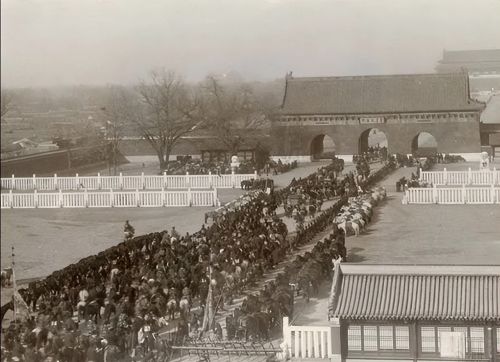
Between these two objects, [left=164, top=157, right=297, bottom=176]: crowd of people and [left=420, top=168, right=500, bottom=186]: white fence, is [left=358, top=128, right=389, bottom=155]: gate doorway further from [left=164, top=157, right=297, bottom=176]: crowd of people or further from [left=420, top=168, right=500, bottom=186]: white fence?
[left=420, top=168, right=500, bottom=186]: white fence

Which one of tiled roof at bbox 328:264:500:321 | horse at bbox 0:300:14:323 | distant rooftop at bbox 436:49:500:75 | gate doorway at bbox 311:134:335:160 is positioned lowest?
horse at bbox 0:300:14:323

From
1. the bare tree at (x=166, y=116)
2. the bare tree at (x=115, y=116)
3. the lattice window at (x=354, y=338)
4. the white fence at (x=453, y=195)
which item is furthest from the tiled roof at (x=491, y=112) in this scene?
the lattice window at (x=354, y=338)

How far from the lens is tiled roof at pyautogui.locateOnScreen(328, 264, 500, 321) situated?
12922 mm

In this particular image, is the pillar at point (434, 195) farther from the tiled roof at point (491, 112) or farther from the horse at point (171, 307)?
the horse at point (171, 307)

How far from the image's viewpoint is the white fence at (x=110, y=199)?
2834cm

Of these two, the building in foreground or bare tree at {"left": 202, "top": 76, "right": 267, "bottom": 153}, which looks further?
bare tree at {"left": 202, "top": 76, "right": 267, "bottom": 153}

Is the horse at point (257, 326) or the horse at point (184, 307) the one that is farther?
the horse at point (184, 307)

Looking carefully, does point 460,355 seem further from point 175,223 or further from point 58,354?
point 175,223

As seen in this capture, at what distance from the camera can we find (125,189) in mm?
31172

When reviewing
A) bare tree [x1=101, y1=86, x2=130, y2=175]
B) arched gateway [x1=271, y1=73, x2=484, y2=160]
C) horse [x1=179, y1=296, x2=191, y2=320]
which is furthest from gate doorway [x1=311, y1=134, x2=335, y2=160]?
horse [x1=179, y1=296, x2=191, y2=320]

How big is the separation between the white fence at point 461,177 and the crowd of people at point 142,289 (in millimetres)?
7120

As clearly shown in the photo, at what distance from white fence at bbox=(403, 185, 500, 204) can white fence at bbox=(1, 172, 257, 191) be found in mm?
7390

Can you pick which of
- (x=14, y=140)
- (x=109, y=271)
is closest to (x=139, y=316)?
(x=109, y=271)

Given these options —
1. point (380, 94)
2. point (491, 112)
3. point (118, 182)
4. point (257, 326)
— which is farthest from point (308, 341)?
point (491, 112)
